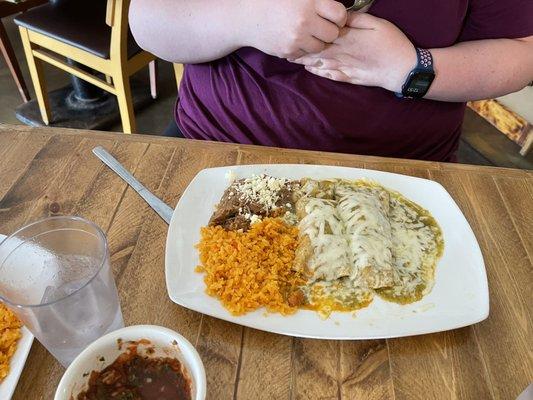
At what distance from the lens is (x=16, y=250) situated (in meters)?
0.57

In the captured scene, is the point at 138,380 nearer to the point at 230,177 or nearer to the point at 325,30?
the point at 230,177

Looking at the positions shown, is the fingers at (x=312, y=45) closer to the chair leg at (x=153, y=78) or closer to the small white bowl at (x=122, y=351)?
the small white bowl at (x=122, y=351)

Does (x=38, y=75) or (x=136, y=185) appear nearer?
(x=136, y=185)

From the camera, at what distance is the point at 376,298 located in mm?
713

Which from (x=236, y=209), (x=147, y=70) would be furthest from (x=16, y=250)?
(x=147, y=70)

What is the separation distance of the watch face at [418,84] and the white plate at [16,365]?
2.56 ft

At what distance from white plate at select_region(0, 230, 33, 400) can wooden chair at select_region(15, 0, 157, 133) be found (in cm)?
145

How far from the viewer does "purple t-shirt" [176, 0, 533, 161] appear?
95 centimetres

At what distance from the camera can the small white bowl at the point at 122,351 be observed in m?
0.48

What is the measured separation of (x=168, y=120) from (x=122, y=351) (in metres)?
2.15

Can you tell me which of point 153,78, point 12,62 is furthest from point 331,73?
point 12,62

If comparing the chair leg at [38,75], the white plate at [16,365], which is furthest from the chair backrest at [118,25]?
the white plate at [16,365]

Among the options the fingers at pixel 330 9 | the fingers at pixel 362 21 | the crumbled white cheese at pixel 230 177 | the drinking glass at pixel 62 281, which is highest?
the fingers at pixel 330 9

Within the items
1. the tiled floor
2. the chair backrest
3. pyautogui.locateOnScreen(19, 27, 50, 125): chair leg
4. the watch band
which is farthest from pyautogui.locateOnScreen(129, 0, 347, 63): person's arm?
the tiled floor
